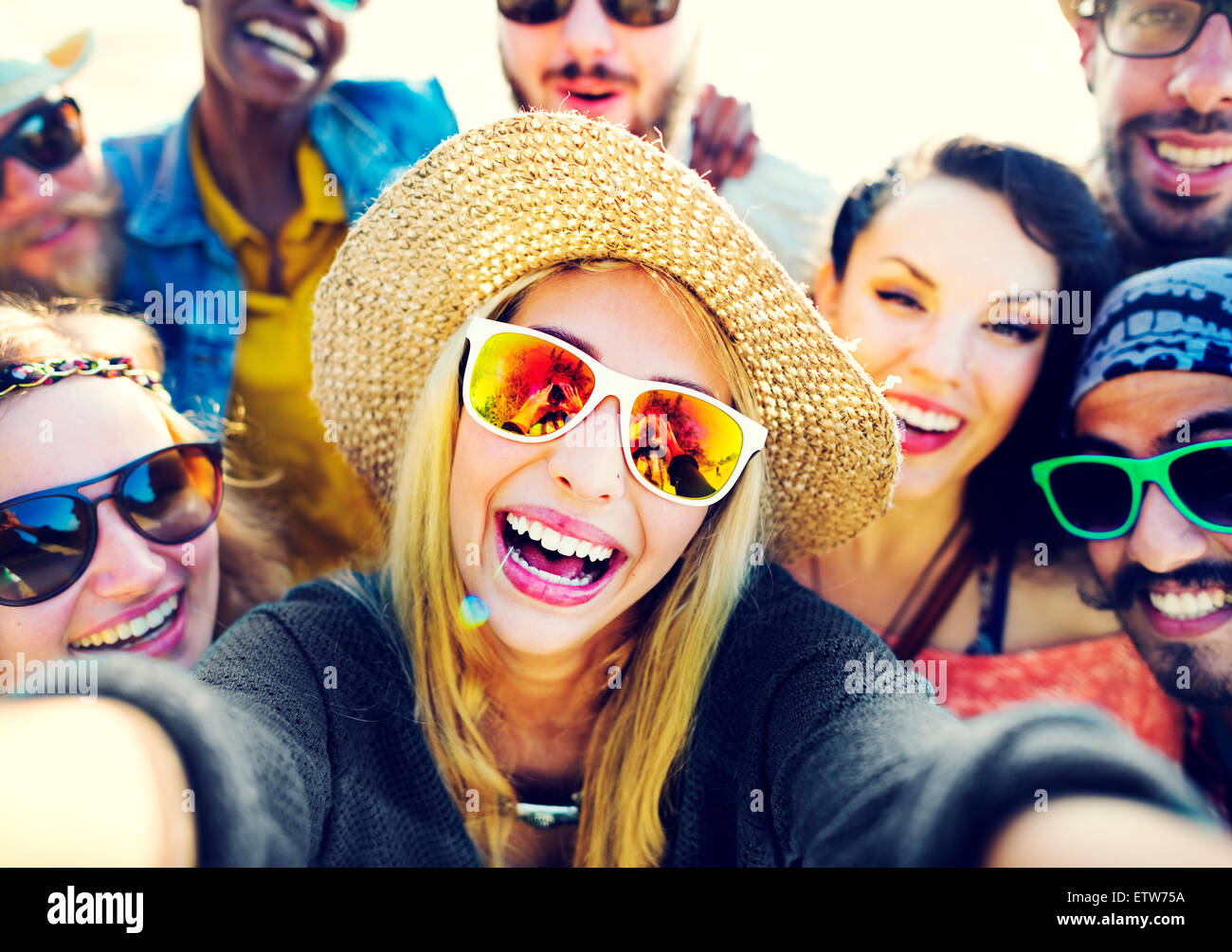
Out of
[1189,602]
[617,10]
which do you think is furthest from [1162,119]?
[617,10]

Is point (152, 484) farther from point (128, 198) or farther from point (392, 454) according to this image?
point (128, 198)

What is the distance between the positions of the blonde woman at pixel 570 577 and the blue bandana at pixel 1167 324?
684mm

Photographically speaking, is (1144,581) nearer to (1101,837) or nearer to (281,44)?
(1101,837)

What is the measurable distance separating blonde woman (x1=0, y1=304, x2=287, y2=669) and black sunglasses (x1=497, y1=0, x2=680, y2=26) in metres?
1.27

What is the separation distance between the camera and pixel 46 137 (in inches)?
82.9

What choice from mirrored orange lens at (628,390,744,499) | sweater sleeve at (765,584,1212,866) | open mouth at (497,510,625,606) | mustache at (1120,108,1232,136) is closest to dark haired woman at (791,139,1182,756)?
mustache at (1120,108,1232,136)

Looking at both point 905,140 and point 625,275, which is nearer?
point 625,275

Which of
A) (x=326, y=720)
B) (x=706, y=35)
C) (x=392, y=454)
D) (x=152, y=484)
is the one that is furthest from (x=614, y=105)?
(x=326, y=720)

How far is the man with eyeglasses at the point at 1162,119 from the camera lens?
6.59 ft

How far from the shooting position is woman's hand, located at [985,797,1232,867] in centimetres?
112

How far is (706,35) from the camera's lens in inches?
81.8

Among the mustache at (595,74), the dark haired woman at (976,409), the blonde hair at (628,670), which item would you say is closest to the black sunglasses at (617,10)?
the mustache at (595,74)

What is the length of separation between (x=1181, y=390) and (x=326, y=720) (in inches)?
81.5

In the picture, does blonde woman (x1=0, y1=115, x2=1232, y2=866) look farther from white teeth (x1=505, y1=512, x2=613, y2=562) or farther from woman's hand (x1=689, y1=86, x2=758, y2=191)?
woman's hand (x1=689, y1=86, x2=758, y2=191)
